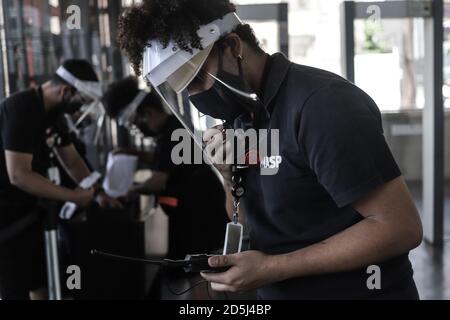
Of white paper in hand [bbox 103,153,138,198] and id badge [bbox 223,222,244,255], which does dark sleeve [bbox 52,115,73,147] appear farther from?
id badge [bbox 223,222,244,255]

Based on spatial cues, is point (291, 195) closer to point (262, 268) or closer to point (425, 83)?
point (262, 268)

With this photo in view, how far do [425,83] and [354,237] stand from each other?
3.99 metres

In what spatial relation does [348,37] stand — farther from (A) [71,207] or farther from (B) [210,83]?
(B) [210,83]

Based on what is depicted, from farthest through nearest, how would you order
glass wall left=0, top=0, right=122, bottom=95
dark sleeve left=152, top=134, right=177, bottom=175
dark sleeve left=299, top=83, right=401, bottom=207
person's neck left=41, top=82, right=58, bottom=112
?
glass wall left=0, top=0, right=122, bottom=95 < dark sleeve left=152, top=134, right=177, bottom=175 < person's neck left=41, top=82, right=58, bottom=112 < dark sleeve left=299, top=83, right=401, bottom=207

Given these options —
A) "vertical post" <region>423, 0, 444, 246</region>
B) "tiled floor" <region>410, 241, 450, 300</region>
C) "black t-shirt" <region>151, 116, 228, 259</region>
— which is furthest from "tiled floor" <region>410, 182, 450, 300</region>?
"black t-shirt" <region>151, 116, 228, 259</region>

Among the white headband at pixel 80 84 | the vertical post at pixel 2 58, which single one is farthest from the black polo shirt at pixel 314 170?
the vertical post at pixel 2 58

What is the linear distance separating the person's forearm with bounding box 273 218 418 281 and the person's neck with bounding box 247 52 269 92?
1.18 ft

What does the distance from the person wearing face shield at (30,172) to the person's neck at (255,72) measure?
1.79 metres

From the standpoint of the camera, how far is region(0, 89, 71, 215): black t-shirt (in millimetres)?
2682

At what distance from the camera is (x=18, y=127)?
2682 mm

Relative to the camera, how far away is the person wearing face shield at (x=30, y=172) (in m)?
2.69

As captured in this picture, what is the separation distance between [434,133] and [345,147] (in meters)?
3.98

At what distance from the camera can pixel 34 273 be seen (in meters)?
2.97

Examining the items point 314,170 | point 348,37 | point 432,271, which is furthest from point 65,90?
point 432,271
